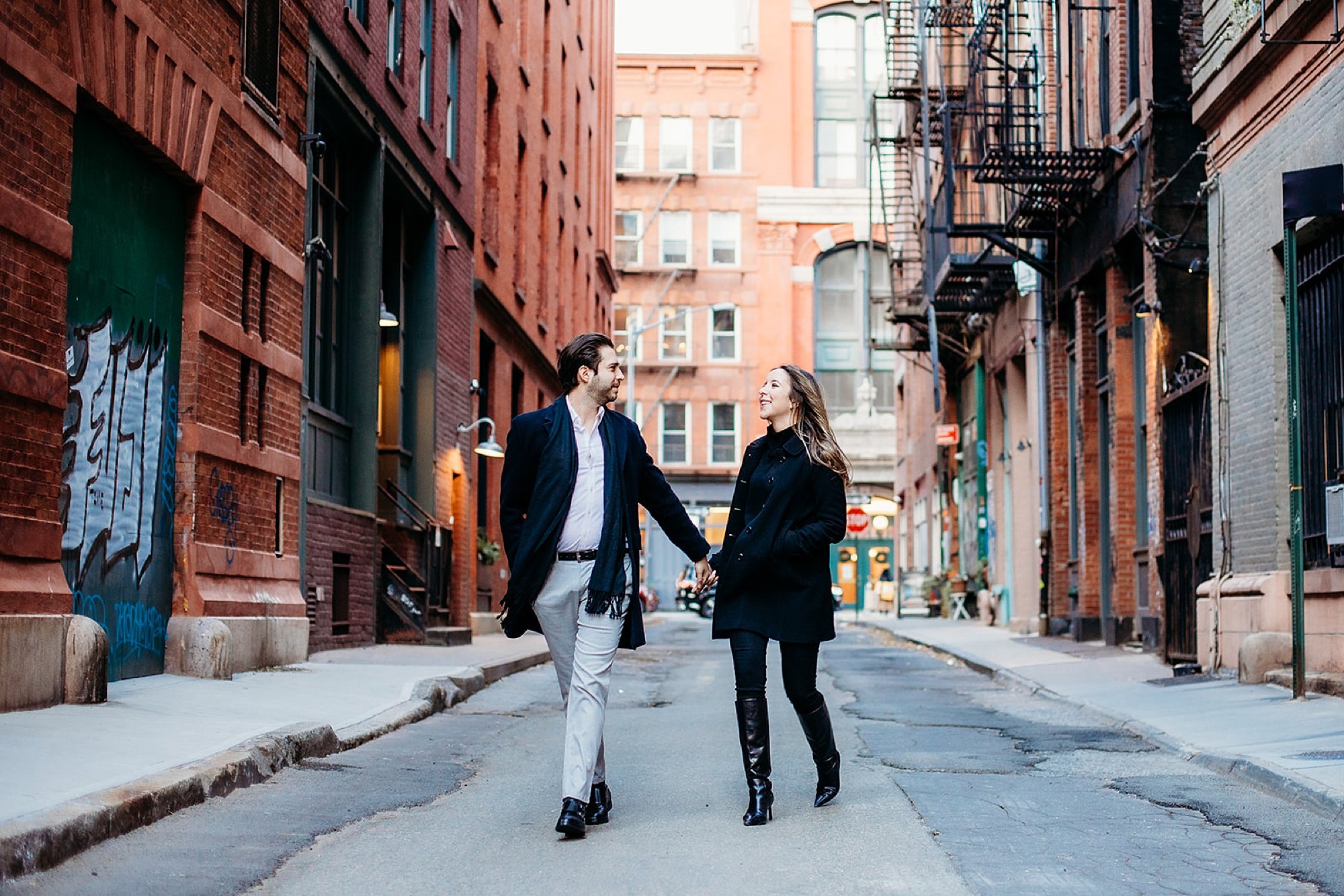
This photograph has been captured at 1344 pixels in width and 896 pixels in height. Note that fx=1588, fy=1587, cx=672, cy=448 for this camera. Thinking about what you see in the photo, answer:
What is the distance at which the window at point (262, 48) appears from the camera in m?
13.5

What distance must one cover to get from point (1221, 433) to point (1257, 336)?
45.9 inches

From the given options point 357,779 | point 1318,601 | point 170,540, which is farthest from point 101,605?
point 1318,601

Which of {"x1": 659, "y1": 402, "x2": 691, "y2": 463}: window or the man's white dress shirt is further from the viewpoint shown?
{"x1": 659, "y1": 402, "x2": 691, "y2": 463}: window

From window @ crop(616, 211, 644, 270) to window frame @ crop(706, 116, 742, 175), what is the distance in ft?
11.1

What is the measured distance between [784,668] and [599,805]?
1.01 metres

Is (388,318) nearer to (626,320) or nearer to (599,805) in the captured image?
(599,805)

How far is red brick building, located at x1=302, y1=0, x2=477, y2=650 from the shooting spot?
1712 cm

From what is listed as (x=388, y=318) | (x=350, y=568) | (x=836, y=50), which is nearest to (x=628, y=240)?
(x=836, y=50)

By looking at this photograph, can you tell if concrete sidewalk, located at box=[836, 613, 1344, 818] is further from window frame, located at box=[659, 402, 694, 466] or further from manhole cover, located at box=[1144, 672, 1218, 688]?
window frame, located at box=[659, 402, 694, 466]

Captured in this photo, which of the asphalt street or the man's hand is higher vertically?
the man's hand

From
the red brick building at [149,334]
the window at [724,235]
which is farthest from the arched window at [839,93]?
the red brick building at [149,334]

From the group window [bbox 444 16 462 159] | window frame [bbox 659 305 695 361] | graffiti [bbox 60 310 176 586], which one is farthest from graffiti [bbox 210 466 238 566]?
window frame [bbox 659 305 695 361]

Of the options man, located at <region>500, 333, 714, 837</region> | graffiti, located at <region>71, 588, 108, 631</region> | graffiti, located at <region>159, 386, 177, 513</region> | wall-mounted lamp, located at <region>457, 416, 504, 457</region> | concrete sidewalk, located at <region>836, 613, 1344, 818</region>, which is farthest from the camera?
wall-mounted lamp, located at <region>457, 416, 504, 457</region>

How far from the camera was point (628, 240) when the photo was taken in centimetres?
5709
